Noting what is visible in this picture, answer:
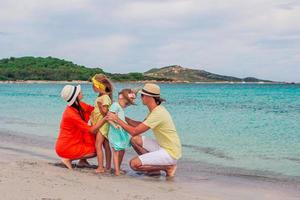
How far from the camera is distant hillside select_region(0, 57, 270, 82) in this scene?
416 feet

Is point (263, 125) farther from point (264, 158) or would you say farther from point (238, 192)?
point (238, 192)

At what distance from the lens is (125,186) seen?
657 centimetres

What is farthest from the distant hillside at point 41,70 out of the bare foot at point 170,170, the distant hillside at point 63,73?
the bare foot at point 170,170

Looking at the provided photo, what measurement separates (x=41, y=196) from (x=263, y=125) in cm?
1402

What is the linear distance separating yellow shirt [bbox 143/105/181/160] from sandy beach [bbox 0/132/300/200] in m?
0.47

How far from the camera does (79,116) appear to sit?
25.7 ft

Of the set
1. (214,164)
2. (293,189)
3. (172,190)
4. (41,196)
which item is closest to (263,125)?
(214,164)

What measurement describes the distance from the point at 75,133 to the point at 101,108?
65 cm

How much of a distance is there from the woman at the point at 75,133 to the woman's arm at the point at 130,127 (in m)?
0.53

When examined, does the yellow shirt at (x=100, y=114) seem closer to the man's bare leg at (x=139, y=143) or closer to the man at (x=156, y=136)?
the man at (x=156, y=136)

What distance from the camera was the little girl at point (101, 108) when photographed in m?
7.64

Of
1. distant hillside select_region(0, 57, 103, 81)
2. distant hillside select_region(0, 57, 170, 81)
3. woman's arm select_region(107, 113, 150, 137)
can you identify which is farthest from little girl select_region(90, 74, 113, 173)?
distant hillside select_region(0, 57, 103, 81)

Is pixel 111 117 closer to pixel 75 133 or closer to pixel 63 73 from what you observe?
pixel 75 133

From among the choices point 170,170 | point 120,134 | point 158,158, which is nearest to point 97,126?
point 120,134
